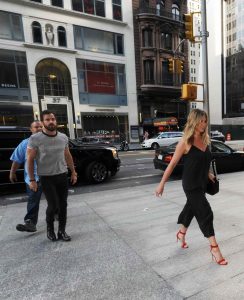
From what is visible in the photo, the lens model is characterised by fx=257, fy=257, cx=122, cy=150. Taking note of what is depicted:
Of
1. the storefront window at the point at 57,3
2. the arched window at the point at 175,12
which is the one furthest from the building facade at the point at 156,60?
the storefront window at the point at 57,3

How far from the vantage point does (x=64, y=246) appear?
3.68 metres

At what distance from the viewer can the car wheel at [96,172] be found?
8.35 meters

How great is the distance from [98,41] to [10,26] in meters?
9.12

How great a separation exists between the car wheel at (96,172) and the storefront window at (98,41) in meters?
22.5

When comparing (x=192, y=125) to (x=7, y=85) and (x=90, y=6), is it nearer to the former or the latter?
(x=7, y=85)

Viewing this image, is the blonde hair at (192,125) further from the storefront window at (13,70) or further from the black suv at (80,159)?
Result: the storefront window at (13,70)

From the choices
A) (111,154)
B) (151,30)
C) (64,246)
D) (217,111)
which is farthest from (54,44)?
(217,111)

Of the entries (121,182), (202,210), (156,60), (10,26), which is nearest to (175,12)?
(156,60)

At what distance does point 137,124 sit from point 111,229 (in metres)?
27.5

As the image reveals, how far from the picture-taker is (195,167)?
2891mm

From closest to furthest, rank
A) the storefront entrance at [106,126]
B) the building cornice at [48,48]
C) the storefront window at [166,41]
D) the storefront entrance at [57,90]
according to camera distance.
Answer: the building cornice at [48,48] < the storefront entrance at [57,90] < the storefront entrance at [106,126] < the storefront window at [166,41]

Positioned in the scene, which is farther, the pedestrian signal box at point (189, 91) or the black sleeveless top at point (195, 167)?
the pedestrian signal box at point (189, 91)

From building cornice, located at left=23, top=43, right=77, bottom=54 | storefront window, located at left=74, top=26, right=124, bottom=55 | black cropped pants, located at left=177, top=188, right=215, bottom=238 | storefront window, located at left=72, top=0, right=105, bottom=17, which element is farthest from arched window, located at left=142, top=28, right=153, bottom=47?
black cropped pants, located at left=177, top=188, right=215, bottom=238

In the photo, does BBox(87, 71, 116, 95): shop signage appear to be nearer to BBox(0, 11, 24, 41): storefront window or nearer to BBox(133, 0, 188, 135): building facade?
BBox(133, 0, 188, 135): building facade
